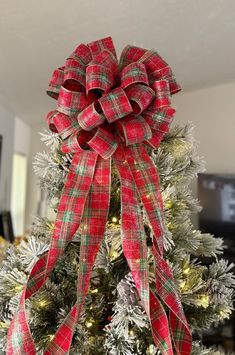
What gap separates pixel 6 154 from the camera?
247cm

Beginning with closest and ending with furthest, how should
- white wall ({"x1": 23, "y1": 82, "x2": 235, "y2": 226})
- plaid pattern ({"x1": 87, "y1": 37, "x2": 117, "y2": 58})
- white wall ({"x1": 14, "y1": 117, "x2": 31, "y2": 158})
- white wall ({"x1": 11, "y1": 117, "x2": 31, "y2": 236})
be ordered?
plaid pattern ({"x1": 87, "y1": 37, "x2": 117, "y2": 58}) < white wall ({"x1": 23, "y1": 82, "x2": 235, "y2": 226}) < white wall ({"x1": 14, "y1": 117, "x2": 31, "y2": 158}) < white wall ({"x1": 11, "y1": 117, "x2": 31, "y2": 236})

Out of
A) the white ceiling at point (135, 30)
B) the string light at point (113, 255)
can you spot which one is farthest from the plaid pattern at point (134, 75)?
the white ceiling at point (135, 30)

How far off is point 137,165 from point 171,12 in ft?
2.53

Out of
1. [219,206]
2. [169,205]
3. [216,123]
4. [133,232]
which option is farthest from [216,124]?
[133,232]

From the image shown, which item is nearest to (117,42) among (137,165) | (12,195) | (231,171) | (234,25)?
(234,25)

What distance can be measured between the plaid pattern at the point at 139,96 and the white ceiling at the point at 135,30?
49 cm

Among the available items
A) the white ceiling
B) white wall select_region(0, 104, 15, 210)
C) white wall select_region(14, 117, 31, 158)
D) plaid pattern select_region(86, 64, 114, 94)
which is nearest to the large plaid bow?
plaid pattern select_region(86, 64, 114, 94)

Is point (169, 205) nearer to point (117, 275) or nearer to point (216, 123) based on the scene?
point (117, 275)

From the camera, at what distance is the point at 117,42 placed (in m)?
1.24

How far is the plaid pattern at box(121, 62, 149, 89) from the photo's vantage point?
18.9 inches

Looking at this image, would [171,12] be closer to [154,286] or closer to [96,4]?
[96,4]

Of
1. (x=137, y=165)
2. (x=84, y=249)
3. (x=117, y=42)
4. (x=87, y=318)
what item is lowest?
(x=87, y=318)

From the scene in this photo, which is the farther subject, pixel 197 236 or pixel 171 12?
pixel 171 12

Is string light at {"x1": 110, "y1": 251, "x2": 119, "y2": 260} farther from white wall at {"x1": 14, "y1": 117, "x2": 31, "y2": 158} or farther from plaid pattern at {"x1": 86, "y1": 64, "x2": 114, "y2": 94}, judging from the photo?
white wall at {"x1": 14, "y1": 117, "x2": 31, "y2": 158}
